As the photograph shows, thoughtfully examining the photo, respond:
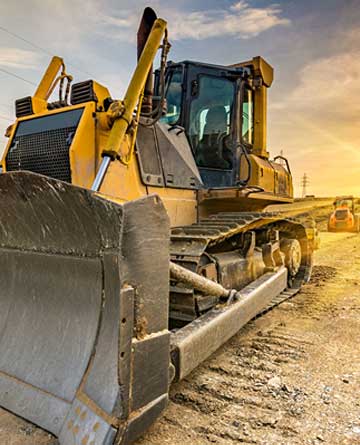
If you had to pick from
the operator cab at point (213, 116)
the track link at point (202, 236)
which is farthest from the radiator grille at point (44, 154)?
the operator cab at point (213, 116)

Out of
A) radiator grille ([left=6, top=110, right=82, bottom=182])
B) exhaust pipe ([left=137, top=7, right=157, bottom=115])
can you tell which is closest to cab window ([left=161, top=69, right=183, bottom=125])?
exhaust pipe ([left=137, top=7, right=157, bottom=115])

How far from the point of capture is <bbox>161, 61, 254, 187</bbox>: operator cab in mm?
4602

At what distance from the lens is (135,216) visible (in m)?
1.71

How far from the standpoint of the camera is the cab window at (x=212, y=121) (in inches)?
182

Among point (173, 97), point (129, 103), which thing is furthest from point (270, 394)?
point (173, 97)

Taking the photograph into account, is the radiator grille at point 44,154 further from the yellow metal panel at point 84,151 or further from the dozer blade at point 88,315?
the dozer blade at point 88,315

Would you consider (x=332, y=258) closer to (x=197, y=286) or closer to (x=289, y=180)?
(x=289, y=180)

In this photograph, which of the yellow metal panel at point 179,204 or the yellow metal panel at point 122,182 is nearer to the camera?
the yellow metal panel at point 122,182

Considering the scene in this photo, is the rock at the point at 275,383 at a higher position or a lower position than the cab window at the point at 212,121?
lower

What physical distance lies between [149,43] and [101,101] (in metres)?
0.65

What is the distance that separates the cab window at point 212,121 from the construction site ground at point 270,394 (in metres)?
1.88

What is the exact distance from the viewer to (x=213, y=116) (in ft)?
15.3

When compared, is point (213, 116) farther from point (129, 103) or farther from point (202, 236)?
point (202, 236)

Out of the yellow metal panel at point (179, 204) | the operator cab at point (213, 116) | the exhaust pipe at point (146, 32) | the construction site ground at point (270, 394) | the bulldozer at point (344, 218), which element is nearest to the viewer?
the construction site ground at point (270, 394)
